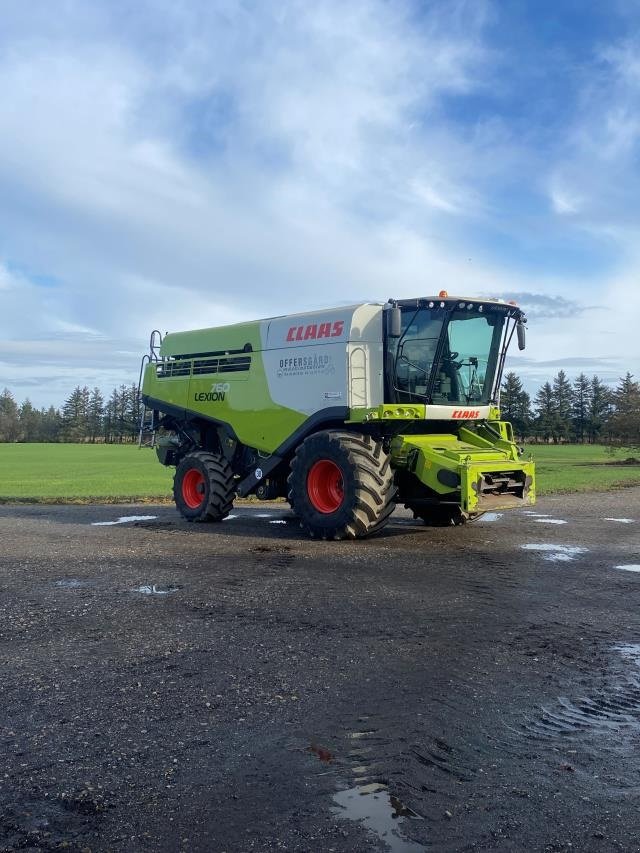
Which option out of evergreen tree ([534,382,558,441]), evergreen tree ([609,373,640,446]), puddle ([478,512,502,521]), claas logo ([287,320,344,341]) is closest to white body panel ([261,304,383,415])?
claas logo ([287,320,344,341])

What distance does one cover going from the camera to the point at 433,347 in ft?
39.4

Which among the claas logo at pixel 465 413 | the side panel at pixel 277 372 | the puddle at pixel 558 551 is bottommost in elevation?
the puddle at pixel 558 551

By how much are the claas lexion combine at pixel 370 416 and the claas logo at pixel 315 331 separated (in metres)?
0.02

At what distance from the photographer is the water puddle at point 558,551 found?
9.89m

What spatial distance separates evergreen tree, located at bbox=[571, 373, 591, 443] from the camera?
100938 millimetres

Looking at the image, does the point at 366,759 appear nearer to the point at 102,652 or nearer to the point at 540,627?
the point at 102,652

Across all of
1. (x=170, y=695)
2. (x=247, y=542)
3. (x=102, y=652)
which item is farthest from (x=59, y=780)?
(x=247, y=542)

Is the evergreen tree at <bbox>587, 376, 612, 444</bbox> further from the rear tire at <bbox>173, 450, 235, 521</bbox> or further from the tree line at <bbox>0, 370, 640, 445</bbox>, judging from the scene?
the rear tire at <bbox>173, 450, 235, 521</bbox>

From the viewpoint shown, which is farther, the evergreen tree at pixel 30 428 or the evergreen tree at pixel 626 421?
the evergreen tree at pixel 30 428

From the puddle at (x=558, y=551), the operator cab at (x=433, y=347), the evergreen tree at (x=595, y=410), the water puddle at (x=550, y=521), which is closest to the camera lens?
the puddle at (x=558, y=551)

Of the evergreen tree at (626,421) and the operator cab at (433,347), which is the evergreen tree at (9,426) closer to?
the evergreen tree at (626,421)

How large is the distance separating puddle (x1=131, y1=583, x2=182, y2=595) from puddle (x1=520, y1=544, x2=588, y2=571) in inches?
191

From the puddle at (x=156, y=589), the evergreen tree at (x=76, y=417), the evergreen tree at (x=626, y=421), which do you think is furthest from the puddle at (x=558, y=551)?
the evergreen tree at (x=76, y=417)

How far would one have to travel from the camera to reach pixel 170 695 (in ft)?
15.3
